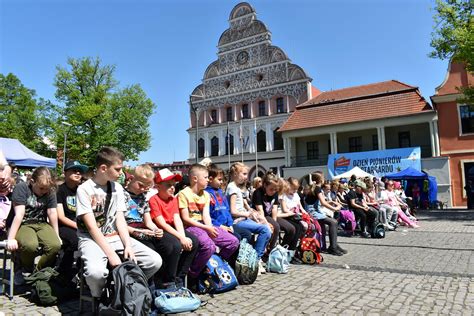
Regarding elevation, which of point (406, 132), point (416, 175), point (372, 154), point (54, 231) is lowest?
point (54, 231)

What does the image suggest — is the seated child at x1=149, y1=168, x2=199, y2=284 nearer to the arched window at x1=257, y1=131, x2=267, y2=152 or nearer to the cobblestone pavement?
the cobblestone pavement

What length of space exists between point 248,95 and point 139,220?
37.7 meters

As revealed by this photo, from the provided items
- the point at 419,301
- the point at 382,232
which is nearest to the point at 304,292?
the point at 419,301

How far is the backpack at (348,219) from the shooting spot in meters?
10.3

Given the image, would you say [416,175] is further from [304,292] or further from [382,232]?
[304,292]

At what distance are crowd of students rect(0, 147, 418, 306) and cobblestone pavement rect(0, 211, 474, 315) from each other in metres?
0.58

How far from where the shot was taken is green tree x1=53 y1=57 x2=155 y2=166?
28.7 meters

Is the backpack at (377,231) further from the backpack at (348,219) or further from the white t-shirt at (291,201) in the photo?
the white t-shirt at (291,201)

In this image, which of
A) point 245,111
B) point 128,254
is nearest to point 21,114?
point 245,111

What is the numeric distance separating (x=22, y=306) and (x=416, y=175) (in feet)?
71.9

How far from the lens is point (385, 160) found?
2661 cm

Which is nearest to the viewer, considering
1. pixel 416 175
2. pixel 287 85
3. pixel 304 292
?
pixel 304 292

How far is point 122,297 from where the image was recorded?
123 inches

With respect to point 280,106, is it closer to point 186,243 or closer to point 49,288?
point 186,243
